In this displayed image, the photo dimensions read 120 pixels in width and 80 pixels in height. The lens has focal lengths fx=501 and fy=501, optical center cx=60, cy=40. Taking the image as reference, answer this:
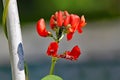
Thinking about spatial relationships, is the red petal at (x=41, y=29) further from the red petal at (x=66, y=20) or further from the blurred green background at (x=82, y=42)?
the blurred green background at (x=82, y=42)

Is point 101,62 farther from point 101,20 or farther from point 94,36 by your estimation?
point 101,20

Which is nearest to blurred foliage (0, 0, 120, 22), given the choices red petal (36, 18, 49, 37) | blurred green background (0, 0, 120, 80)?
blurred green background (0, 0, 120, 80)

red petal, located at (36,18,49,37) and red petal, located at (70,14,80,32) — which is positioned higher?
red petal, located at (70,14,80,32)

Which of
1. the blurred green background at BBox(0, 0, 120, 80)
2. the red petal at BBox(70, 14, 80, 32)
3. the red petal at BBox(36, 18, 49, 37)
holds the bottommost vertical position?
the blurred green background at BBox(0, 0, 120, 80)

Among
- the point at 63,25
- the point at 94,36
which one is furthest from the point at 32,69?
the point at 63,25

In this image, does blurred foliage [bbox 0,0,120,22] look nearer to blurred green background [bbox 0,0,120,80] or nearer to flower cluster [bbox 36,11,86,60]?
blurred green background [bbox 0,0,120,80]

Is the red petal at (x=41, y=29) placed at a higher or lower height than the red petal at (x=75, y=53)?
higher

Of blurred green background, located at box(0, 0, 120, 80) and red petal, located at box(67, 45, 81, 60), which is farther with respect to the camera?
blurred green background, located at box(0, 0, 120, 80)

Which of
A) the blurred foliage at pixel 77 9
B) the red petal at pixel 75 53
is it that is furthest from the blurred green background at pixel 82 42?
the red petal at pixel 75 53

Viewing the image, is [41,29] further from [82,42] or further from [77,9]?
[77,9]
